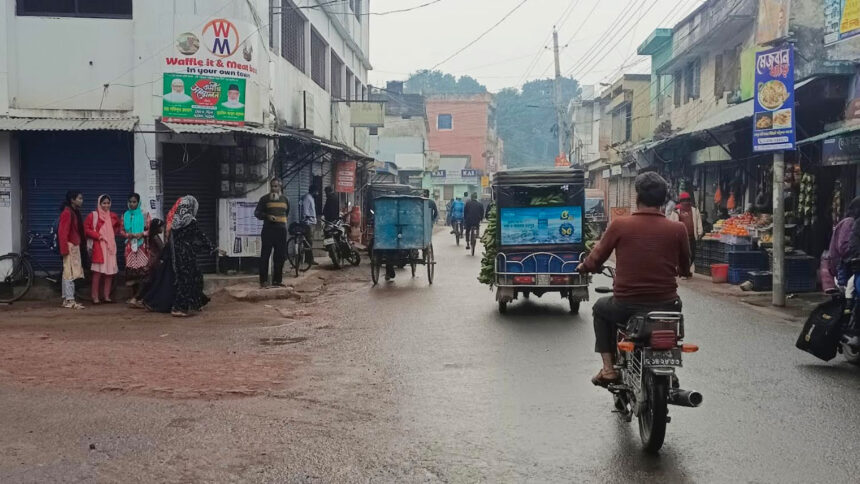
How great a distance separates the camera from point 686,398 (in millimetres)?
5207

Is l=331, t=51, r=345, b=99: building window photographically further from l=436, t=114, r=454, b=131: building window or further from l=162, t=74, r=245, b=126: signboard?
l=436, t=114, r=454, b=131: building window

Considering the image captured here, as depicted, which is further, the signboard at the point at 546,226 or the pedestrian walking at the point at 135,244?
the pedestrian walking at the point at 135,244

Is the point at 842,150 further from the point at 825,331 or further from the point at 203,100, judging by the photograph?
the point at 203,100

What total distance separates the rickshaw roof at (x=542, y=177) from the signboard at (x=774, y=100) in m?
3.33

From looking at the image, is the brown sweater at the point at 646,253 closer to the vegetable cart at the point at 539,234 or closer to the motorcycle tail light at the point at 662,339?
the motorcycle tail light at the point at 662,339

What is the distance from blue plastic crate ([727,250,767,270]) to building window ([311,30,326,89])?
43.9ft

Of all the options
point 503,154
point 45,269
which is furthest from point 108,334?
point 503,154

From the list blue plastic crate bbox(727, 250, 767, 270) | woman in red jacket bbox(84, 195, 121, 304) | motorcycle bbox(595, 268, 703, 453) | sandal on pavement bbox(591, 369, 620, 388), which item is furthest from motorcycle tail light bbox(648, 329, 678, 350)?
blue plastic crate bbox(727, 250, 767, 270)

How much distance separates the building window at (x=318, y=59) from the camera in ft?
79.8

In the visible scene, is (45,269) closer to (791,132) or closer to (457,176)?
(791,132)

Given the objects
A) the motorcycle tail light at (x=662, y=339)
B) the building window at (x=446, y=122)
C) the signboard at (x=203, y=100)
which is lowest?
the motorcycle tail light at (x=662, y=339)

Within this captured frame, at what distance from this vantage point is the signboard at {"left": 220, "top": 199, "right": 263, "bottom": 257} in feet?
52.4

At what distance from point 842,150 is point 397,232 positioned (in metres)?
8.43

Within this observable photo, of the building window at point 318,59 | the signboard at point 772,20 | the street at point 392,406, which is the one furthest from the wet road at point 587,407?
the building window at point 318,59
